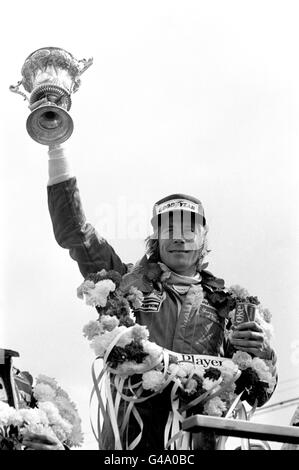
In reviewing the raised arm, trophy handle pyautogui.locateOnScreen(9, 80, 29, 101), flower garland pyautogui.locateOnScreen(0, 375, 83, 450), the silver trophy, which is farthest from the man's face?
trophy handle pyautogui.locateOnScreen(9, 80, 29, 101)

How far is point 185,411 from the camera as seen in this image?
8.29m

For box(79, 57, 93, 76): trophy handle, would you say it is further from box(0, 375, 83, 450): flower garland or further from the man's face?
box(0, 375, 83, 450): flower garland

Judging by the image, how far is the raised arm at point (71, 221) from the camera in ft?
29.3

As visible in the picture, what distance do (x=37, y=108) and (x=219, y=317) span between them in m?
2.16

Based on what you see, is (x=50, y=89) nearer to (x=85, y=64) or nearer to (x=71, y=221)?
(x=85, y=64)

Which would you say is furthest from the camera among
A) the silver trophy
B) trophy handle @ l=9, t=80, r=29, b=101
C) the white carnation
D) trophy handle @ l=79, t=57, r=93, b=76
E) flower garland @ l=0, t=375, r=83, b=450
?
trophy handle @ l=79, t=57, r=93, b=76

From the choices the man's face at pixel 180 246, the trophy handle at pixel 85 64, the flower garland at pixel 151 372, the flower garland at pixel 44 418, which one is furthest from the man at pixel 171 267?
the trophy handle at pixel 85 64

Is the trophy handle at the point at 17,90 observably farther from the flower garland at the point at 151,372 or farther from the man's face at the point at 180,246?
the flower garland at the point at 151,372

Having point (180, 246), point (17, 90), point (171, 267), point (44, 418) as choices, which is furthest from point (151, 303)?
point (17, 90)

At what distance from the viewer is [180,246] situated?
912 centimetres

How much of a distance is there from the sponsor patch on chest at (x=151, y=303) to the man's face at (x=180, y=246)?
1.10 feet

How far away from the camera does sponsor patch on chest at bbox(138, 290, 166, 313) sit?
8844mm
